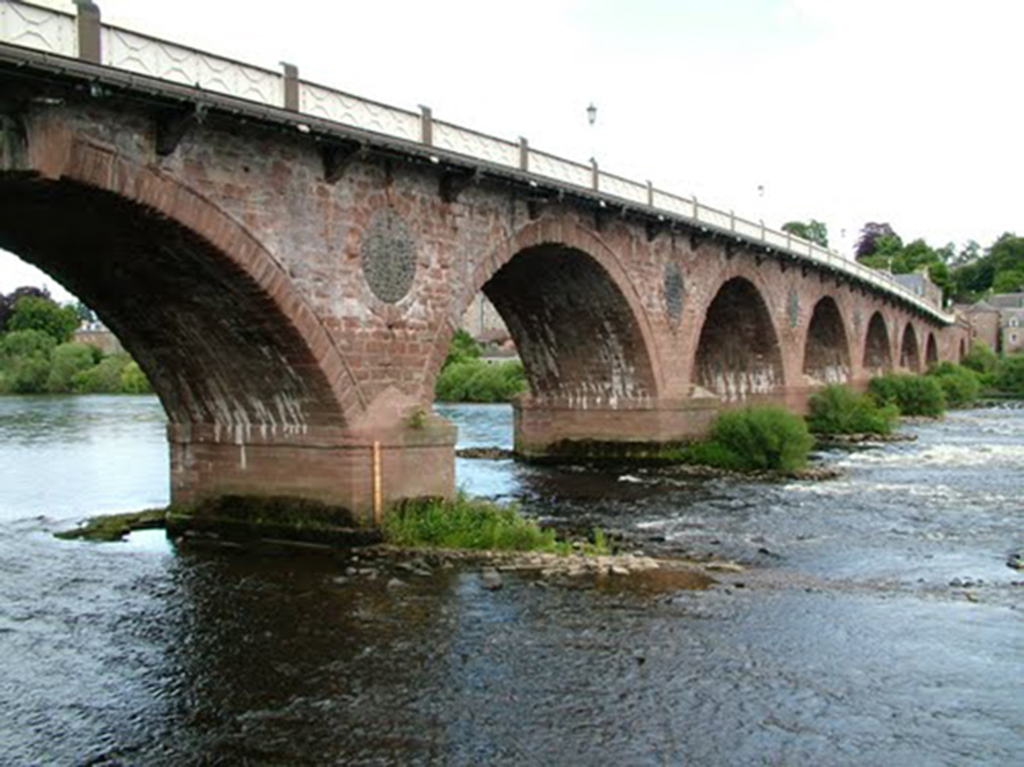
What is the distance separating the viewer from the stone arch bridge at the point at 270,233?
14.5 m

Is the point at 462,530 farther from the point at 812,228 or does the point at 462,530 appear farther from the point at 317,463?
the point at 812,228

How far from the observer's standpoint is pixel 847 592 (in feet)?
51.7

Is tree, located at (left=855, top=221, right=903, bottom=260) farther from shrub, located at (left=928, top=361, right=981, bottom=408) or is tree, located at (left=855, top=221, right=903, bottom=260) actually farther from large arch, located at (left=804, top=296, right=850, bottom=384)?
large arch, located at (left=804, top=296, right=850, bottom=384)

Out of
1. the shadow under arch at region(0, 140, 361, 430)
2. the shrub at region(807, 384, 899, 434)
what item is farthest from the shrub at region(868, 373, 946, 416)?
the shadow under arch at region(0, 140, 361, 430)

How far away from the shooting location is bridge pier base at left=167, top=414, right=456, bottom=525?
18891mm

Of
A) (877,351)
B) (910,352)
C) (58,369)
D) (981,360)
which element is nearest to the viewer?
(877,351)

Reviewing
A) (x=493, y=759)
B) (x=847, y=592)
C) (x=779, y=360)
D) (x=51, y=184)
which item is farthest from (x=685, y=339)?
Result: (x=493, y=759)

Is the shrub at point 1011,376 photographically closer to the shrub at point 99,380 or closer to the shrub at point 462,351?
the shrub at point 462,351

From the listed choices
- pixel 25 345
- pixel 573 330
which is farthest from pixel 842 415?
pixel 25 345

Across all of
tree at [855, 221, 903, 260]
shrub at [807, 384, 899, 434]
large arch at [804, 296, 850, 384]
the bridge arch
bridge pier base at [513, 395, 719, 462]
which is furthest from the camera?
tree at [855, 221, 903, 260]

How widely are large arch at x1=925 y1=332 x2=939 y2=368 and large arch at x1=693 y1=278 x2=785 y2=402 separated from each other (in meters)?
53.4

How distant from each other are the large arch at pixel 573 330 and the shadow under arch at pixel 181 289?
11.2m

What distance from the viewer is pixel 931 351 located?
97188 mm

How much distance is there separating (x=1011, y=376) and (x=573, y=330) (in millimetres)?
68599
